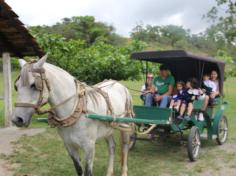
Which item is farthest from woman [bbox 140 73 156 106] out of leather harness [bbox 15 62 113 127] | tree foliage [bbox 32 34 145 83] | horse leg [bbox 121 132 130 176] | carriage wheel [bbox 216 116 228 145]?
tree foliage [bbox 32 34 145 83]

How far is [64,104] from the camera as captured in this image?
420cm

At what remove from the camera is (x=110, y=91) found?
17.8 feet

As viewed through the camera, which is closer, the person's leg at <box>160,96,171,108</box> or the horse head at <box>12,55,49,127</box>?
the horse head at <box>12,55,49,127</box>

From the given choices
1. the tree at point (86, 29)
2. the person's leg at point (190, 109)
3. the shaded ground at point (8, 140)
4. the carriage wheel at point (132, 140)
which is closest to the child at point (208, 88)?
the person's leg at point (190, 109)

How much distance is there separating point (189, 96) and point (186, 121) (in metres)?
0.47

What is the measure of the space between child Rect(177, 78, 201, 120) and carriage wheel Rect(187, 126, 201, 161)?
28 cm

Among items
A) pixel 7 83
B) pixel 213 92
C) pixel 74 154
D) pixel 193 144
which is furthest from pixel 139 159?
pixel 7 83

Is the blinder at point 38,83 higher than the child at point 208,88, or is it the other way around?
the blinder at point 38,83

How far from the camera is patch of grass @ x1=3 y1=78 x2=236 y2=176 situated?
5984mm

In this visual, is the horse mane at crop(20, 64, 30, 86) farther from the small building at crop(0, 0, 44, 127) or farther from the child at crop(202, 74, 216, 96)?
the small building at crop(0, 0, 44, 127)

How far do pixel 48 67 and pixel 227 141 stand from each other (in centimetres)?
Result: 548

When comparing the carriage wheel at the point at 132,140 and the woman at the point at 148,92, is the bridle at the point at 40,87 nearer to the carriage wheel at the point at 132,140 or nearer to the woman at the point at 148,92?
the carriage wheel at the point at 132,140

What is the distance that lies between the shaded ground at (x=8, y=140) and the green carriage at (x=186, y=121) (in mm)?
2238

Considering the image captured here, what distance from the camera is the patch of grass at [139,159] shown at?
5984 mm
